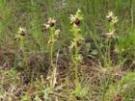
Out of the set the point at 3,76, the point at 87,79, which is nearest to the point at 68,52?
the point at 87,79

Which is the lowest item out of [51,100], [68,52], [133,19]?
[51,100]

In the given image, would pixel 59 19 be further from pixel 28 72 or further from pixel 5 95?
pixel 5 95

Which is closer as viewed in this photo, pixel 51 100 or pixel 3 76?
pixel 51 100

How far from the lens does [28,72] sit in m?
2.37

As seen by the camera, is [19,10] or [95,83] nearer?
[95,83]

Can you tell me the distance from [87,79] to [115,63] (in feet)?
0.64

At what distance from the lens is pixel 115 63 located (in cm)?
238

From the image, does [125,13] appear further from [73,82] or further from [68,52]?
[73,82]

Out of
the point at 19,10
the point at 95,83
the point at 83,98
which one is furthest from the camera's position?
the point at 19,10

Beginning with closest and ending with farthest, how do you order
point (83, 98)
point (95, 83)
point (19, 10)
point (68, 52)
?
point (83, 98) → point (95, 83) → point (68, 52) → point (19, 10)

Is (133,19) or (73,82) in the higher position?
(133,19)

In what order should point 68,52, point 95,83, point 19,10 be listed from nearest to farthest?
1. point 95,83
2. point 68,52
3. point 19,10

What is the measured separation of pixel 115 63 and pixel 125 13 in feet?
1.18

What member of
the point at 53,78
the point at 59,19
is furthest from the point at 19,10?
the point at 53,78
